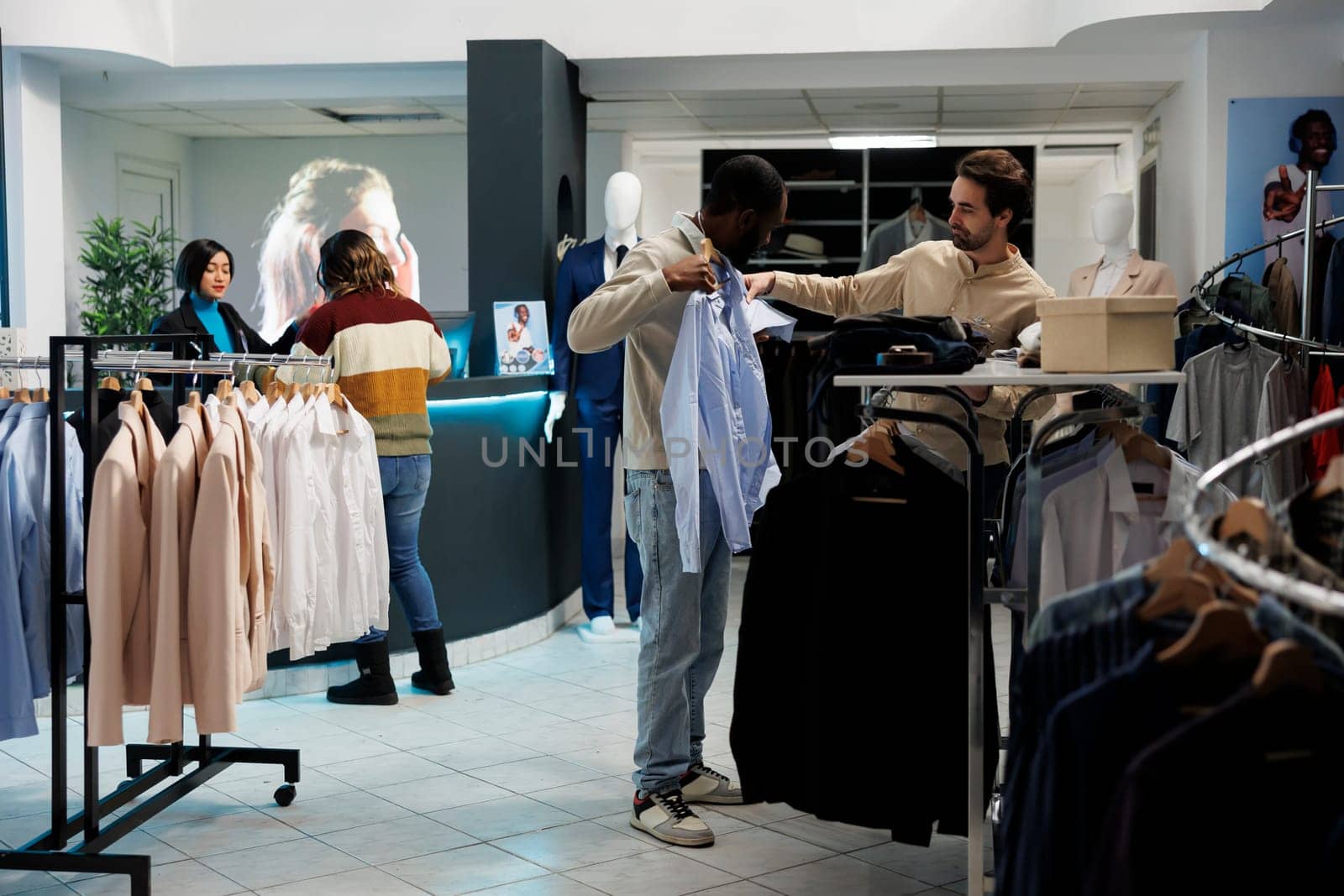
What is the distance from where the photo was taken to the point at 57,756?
2.94 m

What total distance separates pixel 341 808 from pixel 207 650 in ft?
2.91

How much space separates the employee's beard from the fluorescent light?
552 centimetres

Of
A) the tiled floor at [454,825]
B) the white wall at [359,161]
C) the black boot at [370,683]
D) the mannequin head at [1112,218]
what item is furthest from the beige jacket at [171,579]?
the white wall at [359,161]

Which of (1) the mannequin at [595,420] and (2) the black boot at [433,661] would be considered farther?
(1) the mannequin at [595,420]

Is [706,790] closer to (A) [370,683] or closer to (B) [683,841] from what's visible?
(B) [683,841]

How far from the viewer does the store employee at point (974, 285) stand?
10.1 feet

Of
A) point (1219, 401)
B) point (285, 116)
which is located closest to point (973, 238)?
point (1219, 401)

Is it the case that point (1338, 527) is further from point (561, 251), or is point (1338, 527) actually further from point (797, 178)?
point (797, 178)

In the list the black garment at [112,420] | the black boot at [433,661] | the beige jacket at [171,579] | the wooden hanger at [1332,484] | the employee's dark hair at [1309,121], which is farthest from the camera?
the employee's dark hair at [1309,121]

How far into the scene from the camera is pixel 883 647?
8.98ft

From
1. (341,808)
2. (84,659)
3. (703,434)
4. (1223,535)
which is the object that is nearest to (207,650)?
(84,659)

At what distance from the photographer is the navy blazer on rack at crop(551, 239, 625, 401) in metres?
5.94

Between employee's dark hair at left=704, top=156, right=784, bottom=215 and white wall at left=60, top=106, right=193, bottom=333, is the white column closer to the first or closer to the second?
white wall at left=60, top=106, right=193, bottom=333

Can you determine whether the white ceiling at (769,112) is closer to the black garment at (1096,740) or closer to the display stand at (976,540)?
the display stand at (976,540)
